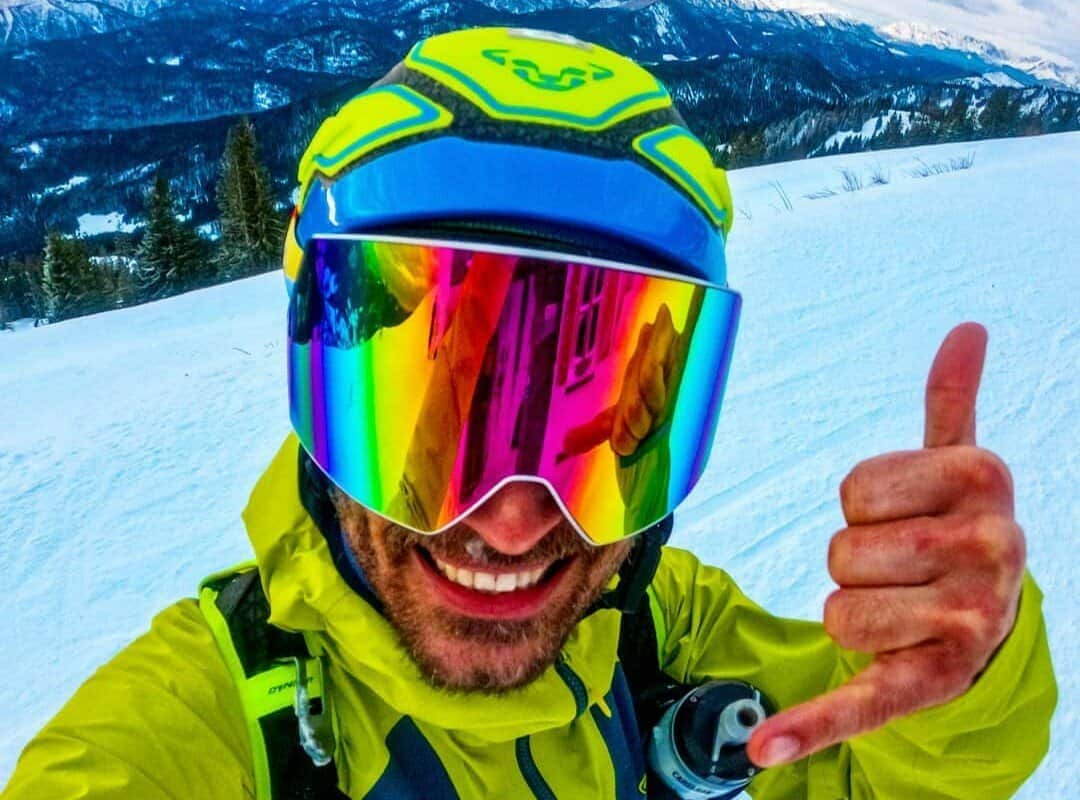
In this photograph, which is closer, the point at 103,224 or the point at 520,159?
the point at 520,159

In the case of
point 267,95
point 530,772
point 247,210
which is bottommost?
point 267,95

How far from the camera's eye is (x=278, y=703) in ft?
3.54

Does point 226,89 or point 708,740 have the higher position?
point 708,740

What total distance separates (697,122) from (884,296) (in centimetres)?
8591

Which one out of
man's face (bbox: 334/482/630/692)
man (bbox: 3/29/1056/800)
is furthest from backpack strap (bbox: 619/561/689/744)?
man's face (bbox: 334/482/630/692)

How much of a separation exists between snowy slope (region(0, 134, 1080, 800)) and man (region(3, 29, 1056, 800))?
1676 mm

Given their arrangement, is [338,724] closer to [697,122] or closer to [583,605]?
[583,605]

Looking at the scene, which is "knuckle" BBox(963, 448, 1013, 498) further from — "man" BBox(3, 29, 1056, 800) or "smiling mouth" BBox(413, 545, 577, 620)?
"smiling mouth" BBox(413, 545, 577, 620)

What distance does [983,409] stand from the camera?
3807 millimetres

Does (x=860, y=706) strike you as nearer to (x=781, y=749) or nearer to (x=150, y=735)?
(x=781, y=749)

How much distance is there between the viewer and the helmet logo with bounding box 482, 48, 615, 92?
1163mm

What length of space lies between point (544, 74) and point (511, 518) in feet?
2.31

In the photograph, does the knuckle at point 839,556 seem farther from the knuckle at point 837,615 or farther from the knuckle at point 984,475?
the knuckle at point 984,475

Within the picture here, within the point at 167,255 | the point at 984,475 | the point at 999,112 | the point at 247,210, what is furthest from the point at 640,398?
the point at 999,112
